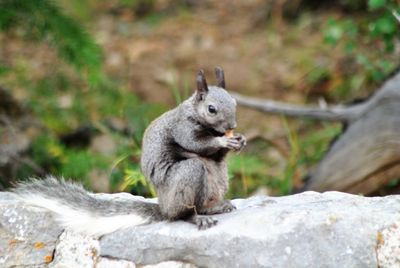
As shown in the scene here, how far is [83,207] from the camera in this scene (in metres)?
3.93

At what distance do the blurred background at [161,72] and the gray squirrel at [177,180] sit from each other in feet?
2.71

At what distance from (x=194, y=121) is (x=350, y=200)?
882 millimetres

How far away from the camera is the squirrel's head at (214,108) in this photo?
3.90 m

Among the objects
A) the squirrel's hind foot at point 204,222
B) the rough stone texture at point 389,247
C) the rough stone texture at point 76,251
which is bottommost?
the rough stone texture at point 76,251

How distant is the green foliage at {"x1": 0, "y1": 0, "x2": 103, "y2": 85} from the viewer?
216 inches

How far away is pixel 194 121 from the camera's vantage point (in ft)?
13.2

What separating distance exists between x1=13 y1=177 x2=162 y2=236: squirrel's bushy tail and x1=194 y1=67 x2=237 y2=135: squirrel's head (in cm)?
52

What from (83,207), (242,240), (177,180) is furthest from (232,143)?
(83,207)

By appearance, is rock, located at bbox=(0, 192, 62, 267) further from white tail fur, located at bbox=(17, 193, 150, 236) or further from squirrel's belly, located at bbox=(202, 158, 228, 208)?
squirrel's belly, located at bbox=(202, 158, 228, 208)

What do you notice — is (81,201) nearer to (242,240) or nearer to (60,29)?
(242,240)

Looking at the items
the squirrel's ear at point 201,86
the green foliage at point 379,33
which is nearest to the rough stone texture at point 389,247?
the squirrel's ear at point 201,86

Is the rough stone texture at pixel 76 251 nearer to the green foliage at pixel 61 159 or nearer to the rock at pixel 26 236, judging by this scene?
the rock at pixel 26 236

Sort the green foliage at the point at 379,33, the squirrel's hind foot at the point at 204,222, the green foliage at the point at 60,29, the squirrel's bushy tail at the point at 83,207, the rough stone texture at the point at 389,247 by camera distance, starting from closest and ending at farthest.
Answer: the rough stone texture at the point at 389,247
the squirrel's hind foot at the point at 204,222
the squirrel's bushy tail at the point at 83,207
the green foliage at the point at 60,29
the green foliage at the point at 379,33

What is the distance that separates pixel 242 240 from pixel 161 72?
555cm
